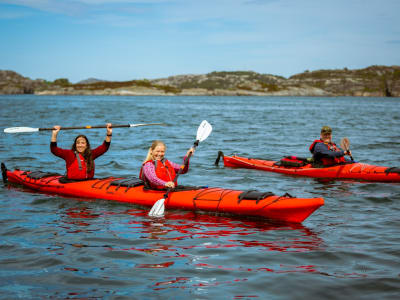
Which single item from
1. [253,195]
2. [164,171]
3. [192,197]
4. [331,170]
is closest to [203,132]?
[164,171]

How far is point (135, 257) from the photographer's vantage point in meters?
5.41

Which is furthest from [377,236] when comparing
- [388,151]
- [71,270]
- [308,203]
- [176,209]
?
[388,151]

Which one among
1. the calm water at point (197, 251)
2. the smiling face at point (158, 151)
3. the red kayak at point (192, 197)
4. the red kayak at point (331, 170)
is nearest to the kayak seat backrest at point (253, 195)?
the red kayak at point (192, 197)

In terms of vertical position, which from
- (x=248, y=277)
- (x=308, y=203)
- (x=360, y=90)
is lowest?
(x=248, y=277)

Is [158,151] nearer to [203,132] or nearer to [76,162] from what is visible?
[76,162]

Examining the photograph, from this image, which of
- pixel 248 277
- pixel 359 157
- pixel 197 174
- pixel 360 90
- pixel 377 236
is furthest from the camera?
pixel 360 90

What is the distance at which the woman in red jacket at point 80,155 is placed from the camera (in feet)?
27.8

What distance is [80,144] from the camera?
8.50 metres

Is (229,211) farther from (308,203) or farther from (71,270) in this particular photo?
(71,270)

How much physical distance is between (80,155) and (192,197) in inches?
103

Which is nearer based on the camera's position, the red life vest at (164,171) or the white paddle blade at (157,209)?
the white paddle blade at (157,209)

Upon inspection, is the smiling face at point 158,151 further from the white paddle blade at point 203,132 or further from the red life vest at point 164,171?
the white paddle blade at point 203,132

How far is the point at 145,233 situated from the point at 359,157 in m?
10.8

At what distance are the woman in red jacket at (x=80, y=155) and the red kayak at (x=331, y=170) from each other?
5140 mm
